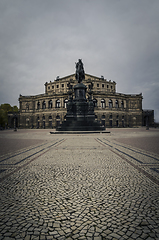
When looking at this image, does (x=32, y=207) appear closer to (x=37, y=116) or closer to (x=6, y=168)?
(x=6, y=168)

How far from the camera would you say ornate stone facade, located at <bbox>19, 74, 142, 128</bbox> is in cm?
5078

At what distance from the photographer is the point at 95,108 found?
49719 millimetres

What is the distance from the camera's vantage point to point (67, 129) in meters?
18.8

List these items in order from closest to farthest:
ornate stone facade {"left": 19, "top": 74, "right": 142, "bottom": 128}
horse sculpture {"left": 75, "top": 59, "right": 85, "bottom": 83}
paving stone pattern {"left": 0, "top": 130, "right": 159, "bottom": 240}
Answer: paving stone pattern {"left": 0, "top": 130, "right": 159, "bottom": 240} → horse sculpture {"left": 75, "top": 59, "right": 85, "bottom": 83} → ornate stone facade {"left": 19, "top": 74, "right": 142, "bottom": 128}

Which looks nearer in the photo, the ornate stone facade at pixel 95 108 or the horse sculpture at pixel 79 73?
the horse sculpture at pixel 79 73

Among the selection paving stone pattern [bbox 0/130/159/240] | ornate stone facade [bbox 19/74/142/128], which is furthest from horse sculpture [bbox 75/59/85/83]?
ornate stone facade [bbox 19/74/142/128]

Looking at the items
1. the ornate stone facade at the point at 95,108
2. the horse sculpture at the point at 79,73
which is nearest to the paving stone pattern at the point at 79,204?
the horse sculpture at the point at 79,73

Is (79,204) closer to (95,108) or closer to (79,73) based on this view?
(79,73)

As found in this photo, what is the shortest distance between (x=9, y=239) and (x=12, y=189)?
1.12 m

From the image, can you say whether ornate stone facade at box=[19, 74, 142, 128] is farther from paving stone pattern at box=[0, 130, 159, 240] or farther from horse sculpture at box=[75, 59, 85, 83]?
paving stone pattern at box=[0, 130, 159, 240]

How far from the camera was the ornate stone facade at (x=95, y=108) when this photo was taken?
50.8m

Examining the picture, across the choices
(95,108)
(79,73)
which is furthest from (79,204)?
(95,108)

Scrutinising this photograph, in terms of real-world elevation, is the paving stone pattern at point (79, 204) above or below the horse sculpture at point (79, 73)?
below

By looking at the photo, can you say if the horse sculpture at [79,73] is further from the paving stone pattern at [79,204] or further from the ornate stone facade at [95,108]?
the ornate stone facade at [95,108]
